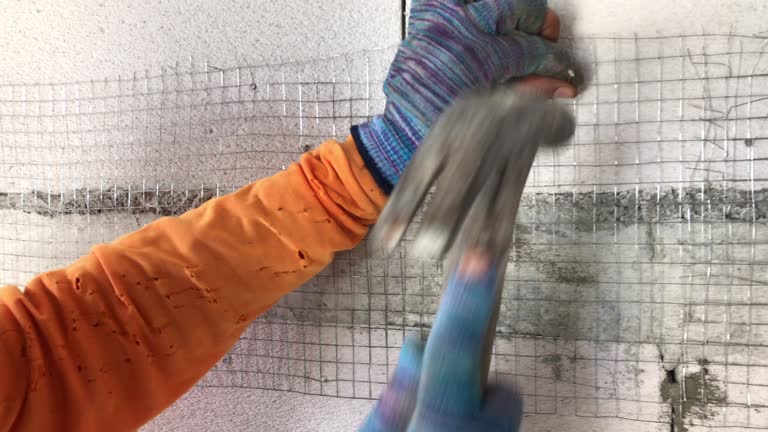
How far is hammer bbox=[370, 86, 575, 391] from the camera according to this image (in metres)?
0.42

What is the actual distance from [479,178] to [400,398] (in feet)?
0.75

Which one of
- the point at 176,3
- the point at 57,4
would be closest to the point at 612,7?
the point at 176,3

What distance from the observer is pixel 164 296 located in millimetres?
587

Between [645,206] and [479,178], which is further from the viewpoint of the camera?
[645,206]

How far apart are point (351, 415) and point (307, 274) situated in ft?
0.86

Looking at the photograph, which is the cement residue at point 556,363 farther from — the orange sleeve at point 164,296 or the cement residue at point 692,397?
the orange sleeve at point 164,296

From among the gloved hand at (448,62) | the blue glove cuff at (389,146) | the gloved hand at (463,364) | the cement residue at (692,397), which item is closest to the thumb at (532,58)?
the gloved hand at (448,62)

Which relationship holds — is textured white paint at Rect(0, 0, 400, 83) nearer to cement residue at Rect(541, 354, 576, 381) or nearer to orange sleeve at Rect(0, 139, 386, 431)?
orange sleeve at Rect(0, 139, 386, 431)

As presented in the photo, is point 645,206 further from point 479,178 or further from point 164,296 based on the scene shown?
point 164,296

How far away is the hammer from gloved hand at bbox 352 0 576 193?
0.46ft

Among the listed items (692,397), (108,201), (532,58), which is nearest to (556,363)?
(692,397)

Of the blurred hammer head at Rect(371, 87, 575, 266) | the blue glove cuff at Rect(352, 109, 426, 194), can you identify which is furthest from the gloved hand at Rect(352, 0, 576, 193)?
the blurred hammer head at Rect(371, 87, 575, 266)

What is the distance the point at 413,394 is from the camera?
49cm

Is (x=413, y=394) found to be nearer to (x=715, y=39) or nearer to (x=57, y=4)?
(x=715, y=39)
